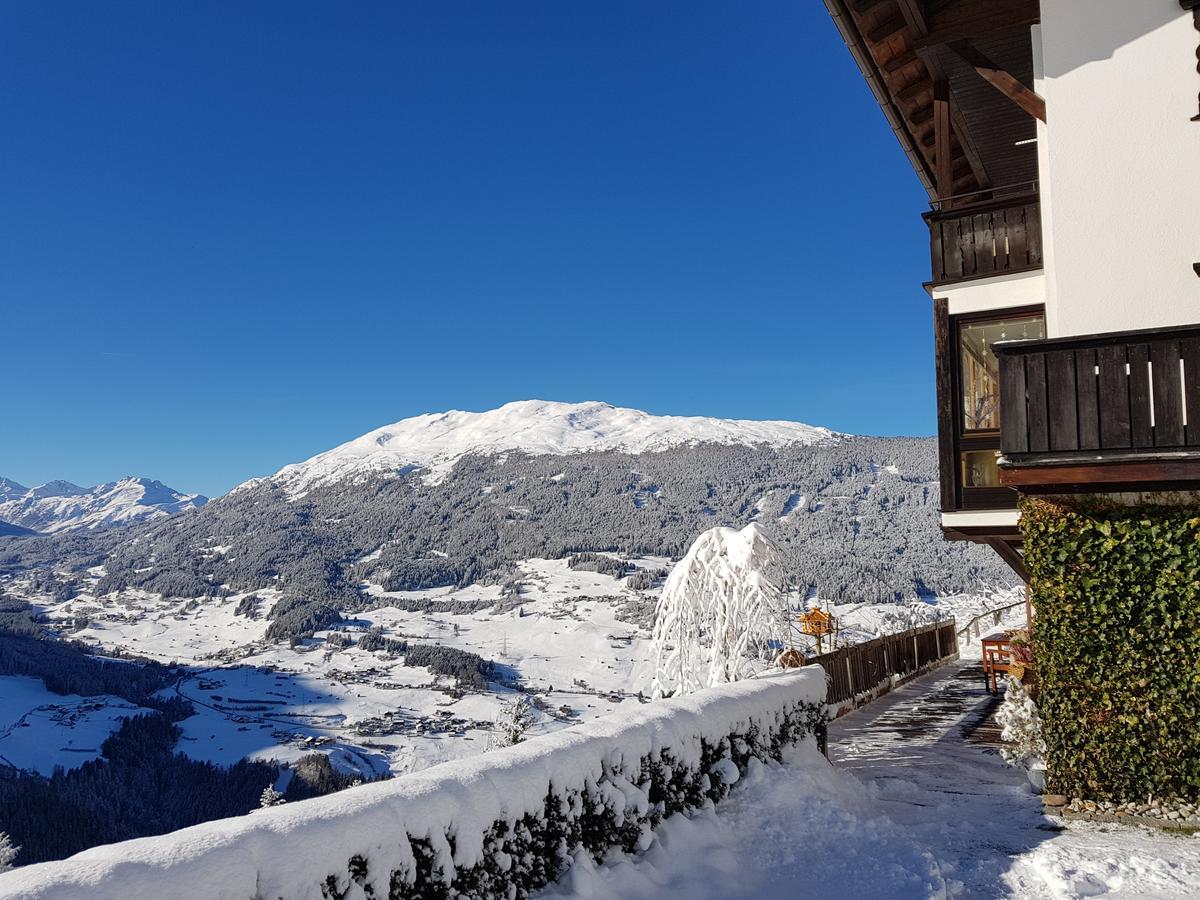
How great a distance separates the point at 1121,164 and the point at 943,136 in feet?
12.0

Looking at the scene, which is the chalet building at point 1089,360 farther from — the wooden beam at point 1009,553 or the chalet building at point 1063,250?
the wooden beam at point 1009,553

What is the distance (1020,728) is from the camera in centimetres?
1046

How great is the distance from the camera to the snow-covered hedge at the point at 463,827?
3.30 metres

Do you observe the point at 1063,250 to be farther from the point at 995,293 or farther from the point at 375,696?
the point at 375,696

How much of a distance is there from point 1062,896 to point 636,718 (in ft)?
10.6

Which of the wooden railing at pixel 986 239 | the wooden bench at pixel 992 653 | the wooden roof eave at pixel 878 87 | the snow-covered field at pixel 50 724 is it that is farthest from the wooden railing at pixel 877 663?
the snow-covered field at pixel 50 724

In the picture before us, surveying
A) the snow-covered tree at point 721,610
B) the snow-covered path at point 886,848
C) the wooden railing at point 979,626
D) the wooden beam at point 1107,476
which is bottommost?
the wooden railing at point 979,626

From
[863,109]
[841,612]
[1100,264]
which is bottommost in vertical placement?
[841,612]

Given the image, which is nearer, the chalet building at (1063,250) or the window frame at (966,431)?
the chalet building at (1063,250)

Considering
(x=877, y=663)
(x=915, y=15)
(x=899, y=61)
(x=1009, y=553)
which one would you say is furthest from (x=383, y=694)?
(x=915, y=15)

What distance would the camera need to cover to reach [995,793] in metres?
8.64

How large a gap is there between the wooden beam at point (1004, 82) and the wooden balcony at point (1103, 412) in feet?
11.6

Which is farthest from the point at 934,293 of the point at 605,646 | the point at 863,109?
the point at 605,646

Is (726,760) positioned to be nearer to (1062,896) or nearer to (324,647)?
(1062,896)
